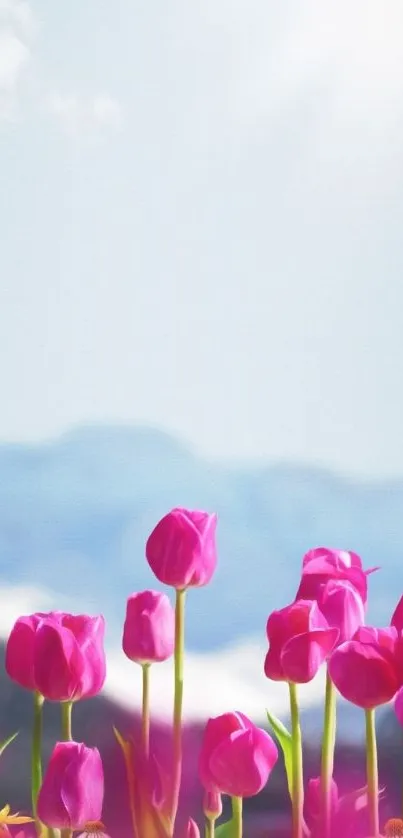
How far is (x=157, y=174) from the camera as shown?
3.47ft

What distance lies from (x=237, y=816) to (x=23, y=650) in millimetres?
230

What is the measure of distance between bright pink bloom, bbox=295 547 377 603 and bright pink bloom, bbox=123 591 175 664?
0.13 meters

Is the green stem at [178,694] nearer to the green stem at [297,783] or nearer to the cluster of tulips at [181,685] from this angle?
the cluster of tulips at [181,685]

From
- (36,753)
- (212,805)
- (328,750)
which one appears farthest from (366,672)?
(36,753)

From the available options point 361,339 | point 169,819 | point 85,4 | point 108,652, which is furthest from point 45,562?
point 85,4

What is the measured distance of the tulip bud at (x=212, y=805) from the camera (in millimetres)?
922

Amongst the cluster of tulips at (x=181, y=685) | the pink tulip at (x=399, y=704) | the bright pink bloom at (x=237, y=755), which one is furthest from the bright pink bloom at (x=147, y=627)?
the pink tulip at (x=399, y=704)

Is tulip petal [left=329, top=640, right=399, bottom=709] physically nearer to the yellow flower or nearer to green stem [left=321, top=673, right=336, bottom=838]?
green stem [left=321, top=673, right=336, bottom=838]

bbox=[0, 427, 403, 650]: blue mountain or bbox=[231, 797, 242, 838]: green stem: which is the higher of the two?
bbox=[0, 427, 403, 650]: blue mountain

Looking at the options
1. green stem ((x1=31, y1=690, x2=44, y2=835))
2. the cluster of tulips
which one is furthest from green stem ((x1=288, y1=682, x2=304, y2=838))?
green stem ((x1=31, y1=690, x2=44, y2=835))

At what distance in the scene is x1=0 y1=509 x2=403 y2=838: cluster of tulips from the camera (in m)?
0.84

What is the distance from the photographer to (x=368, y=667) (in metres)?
0.82

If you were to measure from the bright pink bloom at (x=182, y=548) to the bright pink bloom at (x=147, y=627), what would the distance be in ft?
0.12

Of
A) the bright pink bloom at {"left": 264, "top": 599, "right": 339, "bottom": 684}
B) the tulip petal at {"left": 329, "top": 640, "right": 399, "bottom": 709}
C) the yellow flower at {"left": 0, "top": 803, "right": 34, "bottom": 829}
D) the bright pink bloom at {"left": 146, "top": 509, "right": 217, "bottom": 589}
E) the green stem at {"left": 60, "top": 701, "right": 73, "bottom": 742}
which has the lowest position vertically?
the yellow flower at {"left": 0, "top": 803, "right": 34, "bottom": 829}
